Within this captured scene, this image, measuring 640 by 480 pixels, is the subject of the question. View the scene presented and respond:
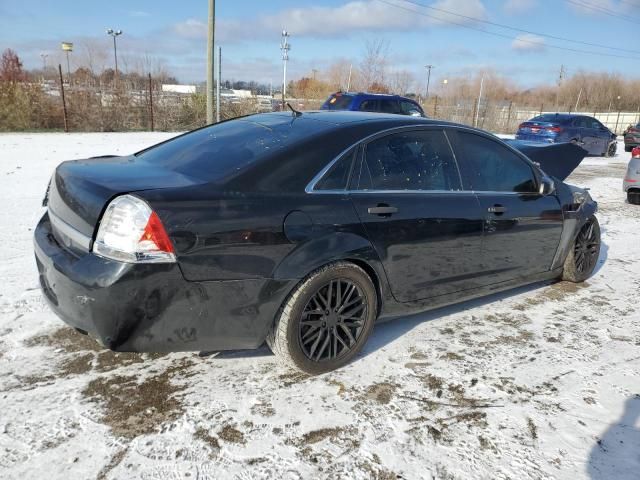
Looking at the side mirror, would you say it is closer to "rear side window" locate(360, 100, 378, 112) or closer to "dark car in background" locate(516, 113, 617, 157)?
"rear side window" locate(360, 100, 378, 112)

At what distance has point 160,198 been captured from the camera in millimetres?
2467

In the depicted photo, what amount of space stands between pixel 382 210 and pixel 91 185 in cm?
169

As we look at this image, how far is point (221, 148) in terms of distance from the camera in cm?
322

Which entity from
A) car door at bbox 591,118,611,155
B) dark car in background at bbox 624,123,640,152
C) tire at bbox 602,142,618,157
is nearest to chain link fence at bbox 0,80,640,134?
car door at bbox 591,118,611,155

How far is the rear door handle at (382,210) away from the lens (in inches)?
122

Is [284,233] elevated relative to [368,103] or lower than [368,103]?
lower

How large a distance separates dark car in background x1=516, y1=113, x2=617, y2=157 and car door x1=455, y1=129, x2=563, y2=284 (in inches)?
578

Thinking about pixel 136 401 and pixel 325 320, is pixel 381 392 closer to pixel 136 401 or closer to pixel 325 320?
pixel 325 320

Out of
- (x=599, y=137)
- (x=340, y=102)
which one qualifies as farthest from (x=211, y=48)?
(x=599, y=137)

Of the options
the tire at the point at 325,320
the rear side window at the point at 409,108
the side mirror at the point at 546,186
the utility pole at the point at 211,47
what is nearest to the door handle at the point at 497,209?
the side mirror at the point at 546,186

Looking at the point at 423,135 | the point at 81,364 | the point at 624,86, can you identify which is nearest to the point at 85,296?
the point at 81,364

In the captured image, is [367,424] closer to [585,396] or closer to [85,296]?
[585,396]

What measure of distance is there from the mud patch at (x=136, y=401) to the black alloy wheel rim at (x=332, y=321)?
79cm

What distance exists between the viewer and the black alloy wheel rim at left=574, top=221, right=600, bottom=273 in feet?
15.7
